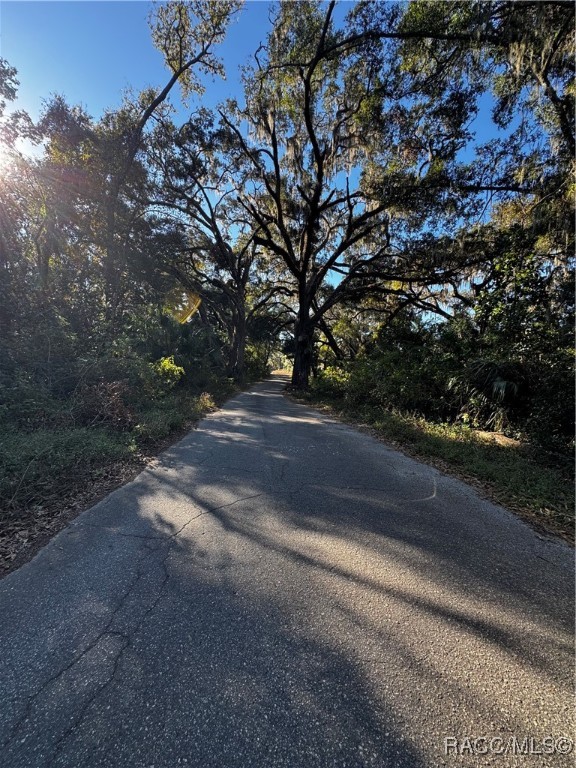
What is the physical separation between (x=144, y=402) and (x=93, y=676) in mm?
6926

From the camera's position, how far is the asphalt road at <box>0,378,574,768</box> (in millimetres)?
1340

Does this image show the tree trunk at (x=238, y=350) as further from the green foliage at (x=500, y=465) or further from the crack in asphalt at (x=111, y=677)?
the crack in asphalt at (x=111, y=677)

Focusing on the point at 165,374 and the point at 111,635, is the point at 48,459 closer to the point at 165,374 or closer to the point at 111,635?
the point at 111,635

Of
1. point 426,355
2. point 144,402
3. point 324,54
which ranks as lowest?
point 144,402

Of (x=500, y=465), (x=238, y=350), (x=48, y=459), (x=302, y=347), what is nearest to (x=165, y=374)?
(x=48, y=459)

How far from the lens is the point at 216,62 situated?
32.7 feet

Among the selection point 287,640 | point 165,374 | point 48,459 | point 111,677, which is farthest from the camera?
point 165,374

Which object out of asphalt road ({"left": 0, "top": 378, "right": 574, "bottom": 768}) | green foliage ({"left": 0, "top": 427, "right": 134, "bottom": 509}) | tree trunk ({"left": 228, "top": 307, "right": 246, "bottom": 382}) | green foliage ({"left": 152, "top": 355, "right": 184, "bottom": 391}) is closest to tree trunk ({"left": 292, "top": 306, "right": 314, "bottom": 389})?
tree trunk ({"left": 228, "top": 307, "right": 246, "bottom": 382})

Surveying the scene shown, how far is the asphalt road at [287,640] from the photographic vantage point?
134cm

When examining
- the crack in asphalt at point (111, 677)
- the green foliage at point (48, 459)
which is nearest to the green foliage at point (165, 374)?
the green foliage at point (48, 459)

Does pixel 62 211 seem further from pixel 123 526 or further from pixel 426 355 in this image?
pixel 426 355

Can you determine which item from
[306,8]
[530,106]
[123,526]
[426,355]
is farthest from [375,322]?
[123,526]

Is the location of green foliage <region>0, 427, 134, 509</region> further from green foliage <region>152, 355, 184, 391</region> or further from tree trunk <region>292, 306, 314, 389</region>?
tree trunk <region>292, 306, 314, 389</region>

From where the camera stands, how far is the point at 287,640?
1.82 m
